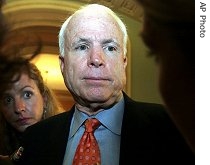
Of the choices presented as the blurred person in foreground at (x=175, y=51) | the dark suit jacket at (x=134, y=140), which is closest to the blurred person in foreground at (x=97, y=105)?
the dark suit jacket at (x=134, y=140)

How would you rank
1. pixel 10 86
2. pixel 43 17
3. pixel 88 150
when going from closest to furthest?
1. pixel 10 86
2. pixel 88 150
3. pixel 43 17

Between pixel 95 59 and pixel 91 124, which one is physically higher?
pixel 95 59

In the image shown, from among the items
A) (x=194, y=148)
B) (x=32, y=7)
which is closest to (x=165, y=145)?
(x=194, y=148)

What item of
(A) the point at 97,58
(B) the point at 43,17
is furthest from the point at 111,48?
(B) the point at 43,17

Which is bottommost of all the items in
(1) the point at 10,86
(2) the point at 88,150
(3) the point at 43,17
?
(2) the point at 88,150

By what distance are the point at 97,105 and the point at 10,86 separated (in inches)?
7.7

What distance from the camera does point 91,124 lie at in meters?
0.67

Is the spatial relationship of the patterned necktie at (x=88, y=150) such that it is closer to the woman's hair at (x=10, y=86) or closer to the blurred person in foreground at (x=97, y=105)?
the blurred person in foreground at (x=97, y=105)

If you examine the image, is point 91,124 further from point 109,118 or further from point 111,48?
point 111,48

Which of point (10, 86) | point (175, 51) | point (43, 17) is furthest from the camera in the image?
point (43, 17)

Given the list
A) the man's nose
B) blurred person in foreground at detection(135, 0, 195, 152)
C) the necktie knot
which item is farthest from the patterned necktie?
blurred person in foreground at detection(135, 0, 195, 152)

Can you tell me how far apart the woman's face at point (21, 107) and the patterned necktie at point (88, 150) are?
130mm

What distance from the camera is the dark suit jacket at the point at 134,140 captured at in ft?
1.61

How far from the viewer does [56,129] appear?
68 cm
